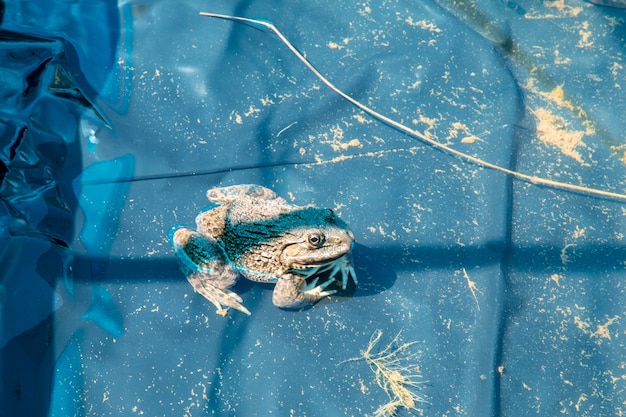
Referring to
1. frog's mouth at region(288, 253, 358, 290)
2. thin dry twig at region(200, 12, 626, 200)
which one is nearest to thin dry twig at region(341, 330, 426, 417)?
frog's mouth at region(288, 253, 358, 290)

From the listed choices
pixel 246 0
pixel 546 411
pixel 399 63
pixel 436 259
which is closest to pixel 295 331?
pixel 436 259

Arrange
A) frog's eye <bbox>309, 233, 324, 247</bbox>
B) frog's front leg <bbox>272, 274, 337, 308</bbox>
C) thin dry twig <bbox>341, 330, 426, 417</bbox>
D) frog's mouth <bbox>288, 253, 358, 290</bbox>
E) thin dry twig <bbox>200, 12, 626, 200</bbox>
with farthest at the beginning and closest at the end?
thin dry twig <bbox>200, 12, 626, 200</bbox> < frog's mouth <bbox>288, 253, 358, 290</bbox> < frog's front leg <bbox>272, 274, 337, 308</bbox> < thin dry twig <bbox>341, 330, 426, 417</bbox> < frog's eye <bbox>309, 233, 324, 247</bbox>

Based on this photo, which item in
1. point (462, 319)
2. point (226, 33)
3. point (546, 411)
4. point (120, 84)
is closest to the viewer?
Answer: point (546, 411)

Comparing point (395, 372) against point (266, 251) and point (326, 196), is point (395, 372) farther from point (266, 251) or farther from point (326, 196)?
point (326, 196)

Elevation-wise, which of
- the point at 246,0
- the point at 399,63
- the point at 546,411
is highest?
the point at 246,0

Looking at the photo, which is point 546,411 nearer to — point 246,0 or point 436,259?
point 436,259

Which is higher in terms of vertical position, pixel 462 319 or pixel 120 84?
pixel 120 84

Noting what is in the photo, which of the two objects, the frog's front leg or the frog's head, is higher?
the frog's head

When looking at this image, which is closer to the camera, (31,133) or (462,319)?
(462,319)

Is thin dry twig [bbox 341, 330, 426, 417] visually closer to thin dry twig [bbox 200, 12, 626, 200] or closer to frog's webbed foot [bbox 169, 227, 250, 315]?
frog's webbed foot [bbox 169, 227, 250, 315]
